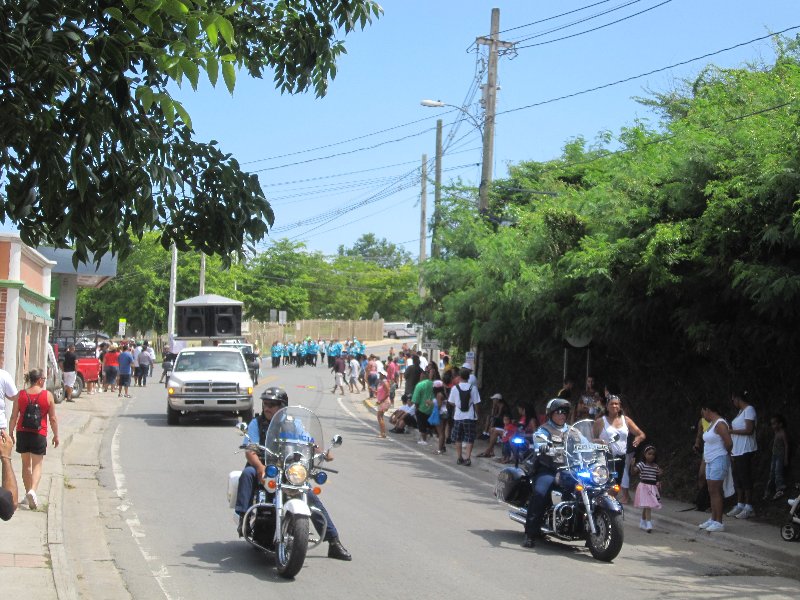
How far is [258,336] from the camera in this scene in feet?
261

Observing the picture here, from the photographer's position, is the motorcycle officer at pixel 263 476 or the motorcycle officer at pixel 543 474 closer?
the motorcycle officer at pixel 263 476

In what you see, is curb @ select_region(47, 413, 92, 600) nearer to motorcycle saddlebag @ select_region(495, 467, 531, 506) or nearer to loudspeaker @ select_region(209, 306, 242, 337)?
motorcycle saddlebag @ select_region(495, 467, 531, 506)

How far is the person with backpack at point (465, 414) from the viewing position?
19.9 meters

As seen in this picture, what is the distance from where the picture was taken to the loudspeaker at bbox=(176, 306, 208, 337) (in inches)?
1694

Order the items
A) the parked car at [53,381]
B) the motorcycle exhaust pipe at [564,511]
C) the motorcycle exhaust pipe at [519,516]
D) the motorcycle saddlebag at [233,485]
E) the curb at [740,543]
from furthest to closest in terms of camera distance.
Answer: the parked car at [53,381], the motorcycle exhaust pipe at [519,516], the curb at [740,543], the motorcycle exhaust pipe at [564,511], the motorcycle saddlebag at [233,485]

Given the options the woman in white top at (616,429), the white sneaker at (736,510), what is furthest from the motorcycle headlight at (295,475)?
the white sneaker at (736,510)

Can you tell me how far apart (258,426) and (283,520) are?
49.9 inches

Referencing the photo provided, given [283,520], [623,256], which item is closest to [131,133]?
[283,520]

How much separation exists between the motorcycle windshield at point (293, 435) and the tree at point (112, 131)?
2779 mm

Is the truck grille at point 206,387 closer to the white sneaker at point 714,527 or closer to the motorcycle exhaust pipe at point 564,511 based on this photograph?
the white sneaker at point 714,527

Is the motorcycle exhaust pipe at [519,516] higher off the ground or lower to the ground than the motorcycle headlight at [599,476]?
lower

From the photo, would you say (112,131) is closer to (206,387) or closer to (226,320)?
(206,387)

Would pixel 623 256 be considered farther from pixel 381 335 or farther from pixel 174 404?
pixel 381 335

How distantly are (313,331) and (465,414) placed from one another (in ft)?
233
